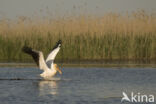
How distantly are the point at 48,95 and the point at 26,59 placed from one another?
10.1m

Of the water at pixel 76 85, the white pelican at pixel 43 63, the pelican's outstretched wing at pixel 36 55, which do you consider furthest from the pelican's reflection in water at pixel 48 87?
the pelican's outstretched wing at pixel 36 55

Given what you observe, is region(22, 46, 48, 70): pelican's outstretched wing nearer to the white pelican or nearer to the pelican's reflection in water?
the white pelican

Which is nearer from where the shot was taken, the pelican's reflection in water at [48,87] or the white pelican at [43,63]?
the pelican's reflection in water at [48,87]

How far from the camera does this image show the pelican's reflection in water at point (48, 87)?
1188 cm

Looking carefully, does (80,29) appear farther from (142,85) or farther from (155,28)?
(142,85)

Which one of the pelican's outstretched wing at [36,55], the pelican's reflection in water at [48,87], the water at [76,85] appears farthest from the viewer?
the pelican's outstretched wing at [36,55]

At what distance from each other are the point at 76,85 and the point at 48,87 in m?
0.74

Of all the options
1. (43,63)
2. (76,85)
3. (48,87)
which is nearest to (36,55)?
(43,63)

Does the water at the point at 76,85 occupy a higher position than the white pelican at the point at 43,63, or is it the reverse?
the white pelican at the point at 43,63

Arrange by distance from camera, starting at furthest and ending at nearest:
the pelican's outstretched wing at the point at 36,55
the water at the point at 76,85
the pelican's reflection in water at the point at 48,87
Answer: the pelican's outstretched wing at the point at 36,55 → the pelican's reflection in water at the point at 48,87 → the water at the point at 76,85

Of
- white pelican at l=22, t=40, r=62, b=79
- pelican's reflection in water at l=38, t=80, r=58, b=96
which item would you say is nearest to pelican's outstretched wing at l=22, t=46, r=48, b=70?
white pelican at l=22, t=40, r=62, b=79

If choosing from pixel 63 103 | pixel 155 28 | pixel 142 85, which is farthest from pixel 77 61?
pixel 63 103

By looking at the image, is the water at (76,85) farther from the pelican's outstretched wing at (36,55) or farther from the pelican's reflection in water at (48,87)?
the pelican's outstretched wing at (36,55)

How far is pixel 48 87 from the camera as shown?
42.8 feet
